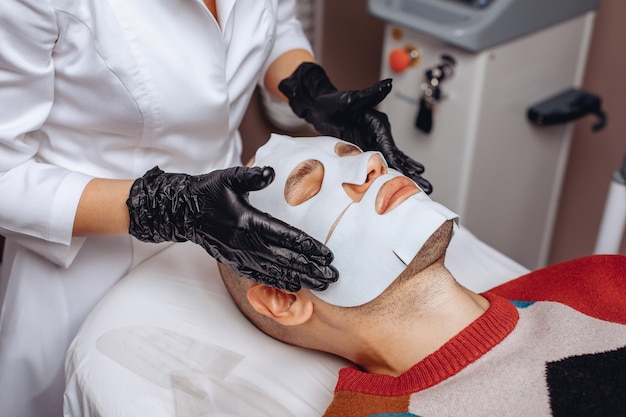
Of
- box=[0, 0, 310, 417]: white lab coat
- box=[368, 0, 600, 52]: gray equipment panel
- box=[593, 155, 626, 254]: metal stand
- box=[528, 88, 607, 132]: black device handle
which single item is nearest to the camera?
box=[0, 0, 310, 417]: white lab coat

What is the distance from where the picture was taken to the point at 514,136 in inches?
78.7

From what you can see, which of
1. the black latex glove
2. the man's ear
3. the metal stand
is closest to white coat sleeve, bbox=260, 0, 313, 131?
the black latex glove

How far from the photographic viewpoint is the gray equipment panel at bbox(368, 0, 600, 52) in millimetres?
1744

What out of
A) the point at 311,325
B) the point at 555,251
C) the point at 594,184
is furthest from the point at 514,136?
the point at 311,325

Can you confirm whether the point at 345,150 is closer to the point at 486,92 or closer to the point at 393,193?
the point at 393,193

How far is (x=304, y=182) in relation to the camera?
113cm

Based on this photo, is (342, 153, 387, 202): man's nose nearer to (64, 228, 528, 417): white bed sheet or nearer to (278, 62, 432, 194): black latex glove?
(278, 62, 432, 194): black latex glove

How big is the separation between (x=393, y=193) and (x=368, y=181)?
1.8 inches

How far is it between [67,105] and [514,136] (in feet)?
4.23

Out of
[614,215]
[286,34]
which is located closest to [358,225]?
[286,34]

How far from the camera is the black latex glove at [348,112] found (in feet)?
4.19

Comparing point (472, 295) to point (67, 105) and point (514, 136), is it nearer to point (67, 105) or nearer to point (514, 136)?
point (67, 105)

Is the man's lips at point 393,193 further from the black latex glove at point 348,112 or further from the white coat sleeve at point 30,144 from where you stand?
the white coat sleeve at point 30,144

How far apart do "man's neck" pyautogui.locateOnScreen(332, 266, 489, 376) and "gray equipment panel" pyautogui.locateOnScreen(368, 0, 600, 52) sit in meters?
0.84
